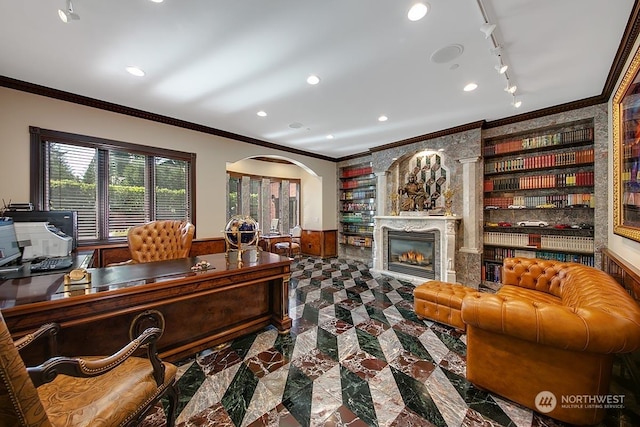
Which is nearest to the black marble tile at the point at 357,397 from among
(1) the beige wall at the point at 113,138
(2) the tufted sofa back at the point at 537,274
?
(2) the tufted sofa back at the point at 537,274

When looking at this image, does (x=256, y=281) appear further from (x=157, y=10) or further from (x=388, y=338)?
(x=157, y=10)

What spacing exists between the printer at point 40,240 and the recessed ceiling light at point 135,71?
73.1 inches

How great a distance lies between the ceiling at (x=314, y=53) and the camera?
191 centimetres

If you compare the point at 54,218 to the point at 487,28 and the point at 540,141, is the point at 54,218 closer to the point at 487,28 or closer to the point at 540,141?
the point at 487,28

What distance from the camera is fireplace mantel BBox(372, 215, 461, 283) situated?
443 centimetres

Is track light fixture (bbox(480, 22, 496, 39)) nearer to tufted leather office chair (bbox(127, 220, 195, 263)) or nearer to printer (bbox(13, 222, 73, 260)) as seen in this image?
tufted leather office chair (bbox(127, 220, 195, 263))

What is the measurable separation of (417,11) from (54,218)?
13.6 ft

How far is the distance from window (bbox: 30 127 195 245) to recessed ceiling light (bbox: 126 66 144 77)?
4.82ft

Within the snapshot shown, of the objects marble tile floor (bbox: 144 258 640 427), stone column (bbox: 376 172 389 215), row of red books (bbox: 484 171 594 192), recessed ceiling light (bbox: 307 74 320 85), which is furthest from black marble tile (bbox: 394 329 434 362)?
stone column (bbox: 376 172 389 215)

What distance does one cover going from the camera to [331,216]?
23.3 feet

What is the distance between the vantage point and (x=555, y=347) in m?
1.55

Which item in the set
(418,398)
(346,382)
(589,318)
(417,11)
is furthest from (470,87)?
(346,382)

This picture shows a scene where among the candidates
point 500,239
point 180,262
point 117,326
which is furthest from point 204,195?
point 500,239

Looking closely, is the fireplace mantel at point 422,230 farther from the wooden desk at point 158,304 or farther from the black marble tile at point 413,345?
the wooden desk at point 158,304
